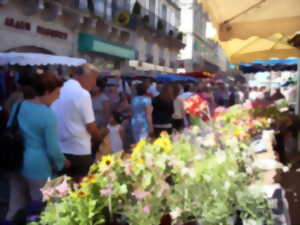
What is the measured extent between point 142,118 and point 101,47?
1176cm

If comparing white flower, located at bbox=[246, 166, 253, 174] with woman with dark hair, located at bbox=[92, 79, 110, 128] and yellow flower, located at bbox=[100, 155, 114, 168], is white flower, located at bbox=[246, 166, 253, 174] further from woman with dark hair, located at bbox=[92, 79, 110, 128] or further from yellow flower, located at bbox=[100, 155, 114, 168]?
woman with dark hair, located at bbox=[92, 79, 110, 128]

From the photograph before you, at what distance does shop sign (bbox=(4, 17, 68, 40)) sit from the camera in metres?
13.0

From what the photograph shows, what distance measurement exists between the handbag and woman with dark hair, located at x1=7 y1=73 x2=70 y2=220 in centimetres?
3

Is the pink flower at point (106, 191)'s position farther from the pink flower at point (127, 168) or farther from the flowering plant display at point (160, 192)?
the pink flower at point (127, 168)

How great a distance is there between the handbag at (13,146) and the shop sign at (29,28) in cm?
983

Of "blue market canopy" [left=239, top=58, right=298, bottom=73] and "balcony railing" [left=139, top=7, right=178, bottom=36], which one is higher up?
"balcony railing" [left=139, top=7, right=178, bottom=36]

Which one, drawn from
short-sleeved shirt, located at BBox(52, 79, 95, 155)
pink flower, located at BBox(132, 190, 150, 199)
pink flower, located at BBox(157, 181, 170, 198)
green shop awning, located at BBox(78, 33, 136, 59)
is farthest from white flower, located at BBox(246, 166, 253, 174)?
green shop awning, located at BBox(78, 33, 136, 59)

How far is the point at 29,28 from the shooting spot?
14102mm

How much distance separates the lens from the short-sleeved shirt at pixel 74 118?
4051mm

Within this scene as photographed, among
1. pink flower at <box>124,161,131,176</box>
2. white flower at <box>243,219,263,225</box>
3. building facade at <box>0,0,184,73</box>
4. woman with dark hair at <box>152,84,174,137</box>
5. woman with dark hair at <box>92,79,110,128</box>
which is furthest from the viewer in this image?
building facade at <box>0,0,184,73</box>

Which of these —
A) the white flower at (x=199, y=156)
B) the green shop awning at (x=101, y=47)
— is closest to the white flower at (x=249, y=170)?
the white flower at (x=199, y=156)

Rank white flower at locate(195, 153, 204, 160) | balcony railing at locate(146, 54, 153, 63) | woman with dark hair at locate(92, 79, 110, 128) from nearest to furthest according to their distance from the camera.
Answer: white flower at locate(195, 153, 204, 160)
woman with dark hair at locate(92, 79, 110, 128)
balcony railing at locate(146, 54, 153, 63)

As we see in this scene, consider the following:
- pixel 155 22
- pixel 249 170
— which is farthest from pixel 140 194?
pixel 155 22

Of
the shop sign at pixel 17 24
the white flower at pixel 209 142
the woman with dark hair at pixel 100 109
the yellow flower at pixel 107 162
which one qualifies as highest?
the shop sign at pixel 17 24
